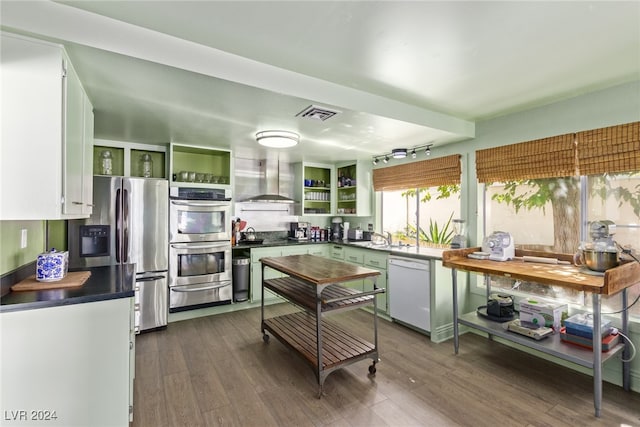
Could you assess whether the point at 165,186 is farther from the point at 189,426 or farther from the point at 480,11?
the point at 480,11

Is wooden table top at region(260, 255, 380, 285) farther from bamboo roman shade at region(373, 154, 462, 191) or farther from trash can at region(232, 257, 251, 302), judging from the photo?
bamboo roman shade at region(373, 154, 462, 191)

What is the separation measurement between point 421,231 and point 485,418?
2.54 metres

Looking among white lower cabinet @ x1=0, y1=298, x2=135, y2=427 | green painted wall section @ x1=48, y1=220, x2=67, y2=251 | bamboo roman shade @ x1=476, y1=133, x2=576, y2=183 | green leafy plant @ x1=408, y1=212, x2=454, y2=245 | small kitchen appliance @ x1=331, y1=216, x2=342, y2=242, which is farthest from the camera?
small kitchen appliance @ x1=331, y1=216, x2=342, y2=242

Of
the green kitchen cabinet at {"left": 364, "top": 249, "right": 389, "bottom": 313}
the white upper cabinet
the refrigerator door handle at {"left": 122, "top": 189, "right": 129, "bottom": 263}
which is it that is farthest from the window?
the refrigerator door handle at {"left": 122, "top": 189, "right": 129, "bottom": 263}

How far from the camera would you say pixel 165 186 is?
351 cm

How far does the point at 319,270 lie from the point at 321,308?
39cm

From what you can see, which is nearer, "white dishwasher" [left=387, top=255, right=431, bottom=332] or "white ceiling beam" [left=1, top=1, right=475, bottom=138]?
"white ceiling beam" [left=1, top=1, right=475, bottom=138]

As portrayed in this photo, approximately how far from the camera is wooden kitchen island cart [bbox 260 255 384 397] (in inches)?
89.8

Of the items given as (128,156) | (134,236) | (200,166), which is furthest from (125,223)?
(200,166)

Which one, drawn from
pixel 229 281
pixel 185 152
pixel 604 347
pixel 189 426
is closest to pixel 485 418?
pixel 604 347

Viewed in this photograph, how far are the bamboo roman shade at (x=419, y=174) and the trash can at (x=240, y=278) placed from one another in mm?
2383

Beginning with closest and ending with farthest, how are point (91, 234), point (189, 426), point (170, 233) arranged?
point (189, 426) → point (91, 234) → point (170, 233)

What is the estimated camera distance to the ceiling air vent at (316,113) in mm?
2471

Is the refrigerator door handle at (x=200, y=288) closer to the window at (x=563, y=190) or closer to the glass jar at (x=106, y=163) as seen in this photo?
the glass jar at (x=106, y=163)
